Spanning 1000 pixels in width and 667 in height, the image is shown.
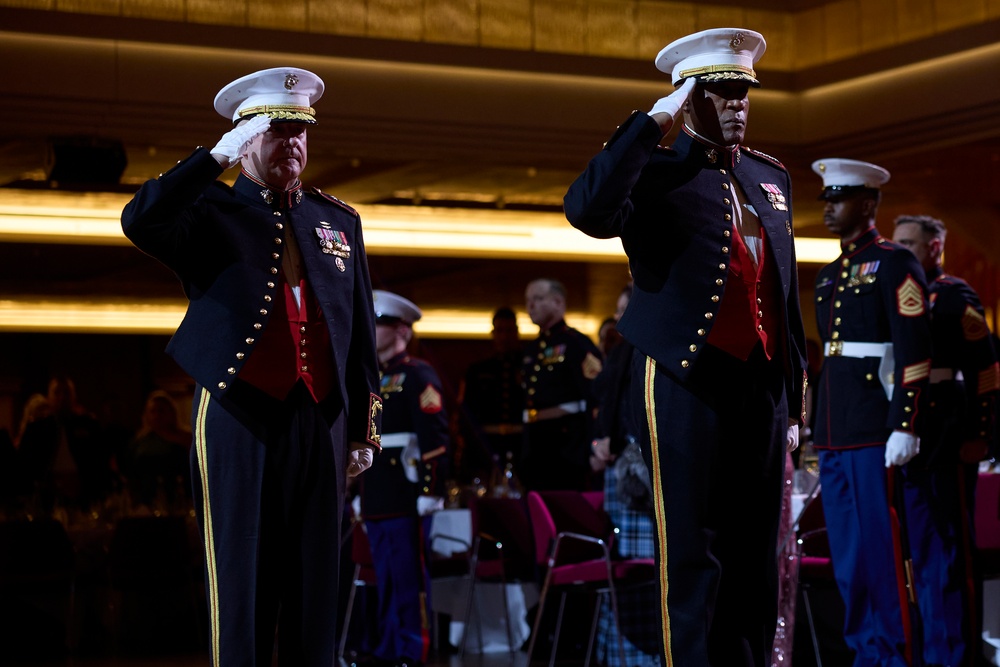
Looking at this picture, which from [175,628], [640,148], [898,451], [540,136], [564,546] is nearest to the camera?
[640,148]

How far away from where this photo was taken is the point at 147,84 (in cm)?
796

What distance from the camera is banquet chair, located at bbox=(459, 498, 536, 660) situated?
657 cm

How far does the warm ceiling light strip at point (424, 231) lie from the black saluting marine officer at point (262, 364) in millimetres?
5757

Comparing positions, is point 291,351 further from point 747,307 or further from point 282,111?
point 747,307

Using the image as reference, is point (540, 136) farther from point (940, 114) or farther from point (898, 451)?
point (898, 451)

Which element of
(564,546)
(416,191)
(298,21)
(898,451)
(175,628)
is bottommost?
(175,628)

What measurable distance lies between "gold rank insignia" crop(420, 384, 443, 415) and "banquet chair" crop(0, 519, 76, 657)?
6.38 ft

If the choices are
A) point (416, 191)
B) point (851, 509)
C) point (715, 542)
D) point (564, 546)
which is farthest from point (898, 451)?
point (416, 191)

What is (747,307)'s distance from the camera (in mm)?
3199

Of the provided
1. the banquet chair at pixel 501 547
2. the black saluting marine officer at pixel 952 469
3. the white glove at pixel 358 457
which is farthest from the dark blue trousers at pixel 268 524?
the banquet chair at pixel 501 547

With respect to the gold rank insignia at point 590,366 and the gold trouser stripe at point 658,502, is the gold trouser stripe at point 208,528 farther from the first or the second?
the gold rank insignia at point 590,366

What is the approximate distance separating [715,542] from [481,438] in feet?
18.4

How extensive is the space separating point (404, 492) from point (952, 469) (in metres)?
2.28

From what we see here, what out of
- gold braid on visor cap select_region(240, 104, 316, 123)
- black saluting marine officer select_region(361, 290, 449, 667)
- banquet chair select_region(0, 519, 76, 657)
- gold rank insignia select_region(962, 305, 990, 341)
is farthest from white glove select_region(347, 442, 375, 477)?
banquet chair select_region(0, 519, 76, 657)
